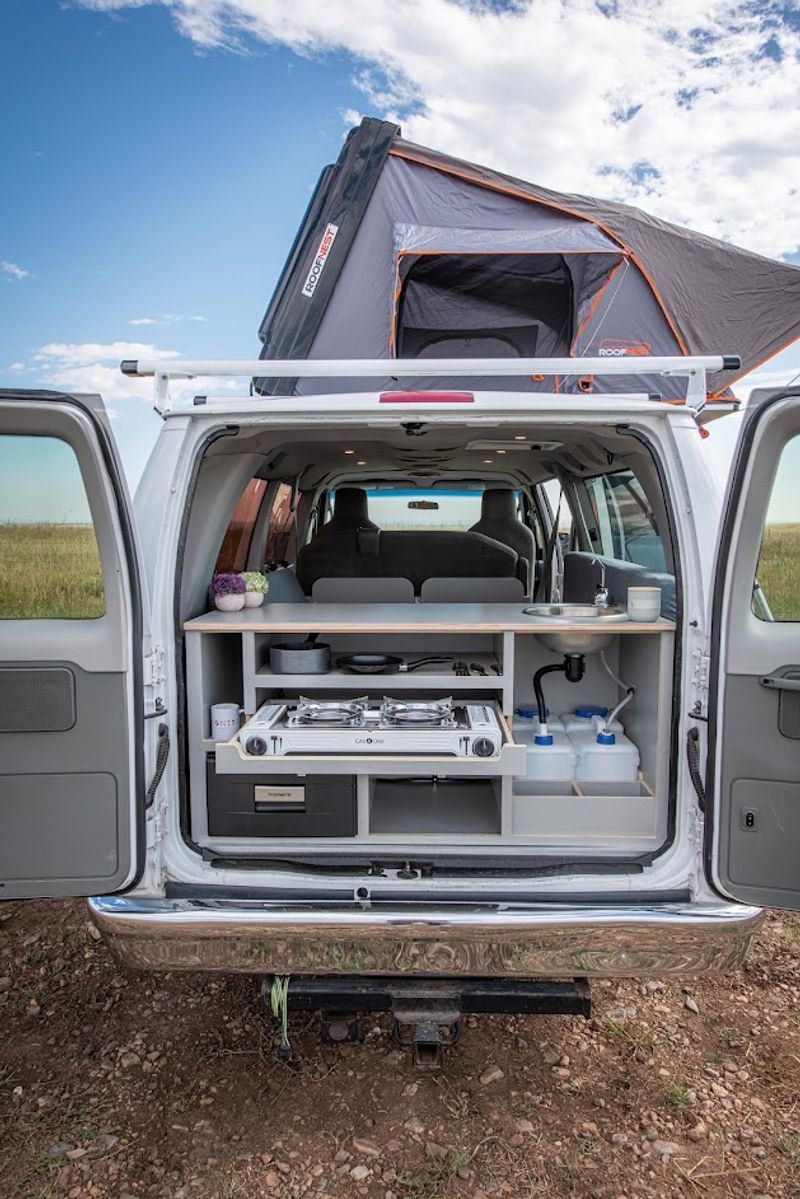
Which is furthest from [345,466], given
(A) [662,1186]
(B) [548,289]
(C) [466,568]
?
(A) [662,1186]

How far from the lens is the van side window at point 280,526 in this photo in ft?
13.9

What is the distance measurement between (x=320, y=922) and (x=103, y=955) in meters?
1.47

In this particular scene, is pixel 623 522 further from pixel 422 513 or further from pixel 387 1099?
pixel 387 1099

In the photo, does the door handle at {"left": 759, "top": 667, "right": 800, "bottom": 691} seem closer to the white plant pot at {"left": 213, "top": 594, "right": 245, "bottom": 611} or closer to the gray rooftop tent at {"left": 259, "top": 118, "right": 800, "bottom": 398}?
the white plant pot at {"left": 213, "top": 594, "right": 245, "bottom": 611}

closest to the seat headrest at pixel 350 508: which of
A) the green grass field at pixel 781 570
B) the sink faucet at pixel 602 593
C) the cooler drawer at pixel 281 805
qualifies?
the sink faucet at pixel 602 593

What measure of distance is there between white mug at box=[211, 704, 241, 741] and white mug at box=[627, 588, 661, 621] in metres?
1.20

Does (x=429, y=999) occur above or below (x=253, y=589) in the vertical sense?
below

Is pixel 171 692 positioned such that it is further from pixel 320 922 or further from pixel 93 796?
pixel 320 922

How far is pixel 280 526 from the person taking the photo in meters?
A: 4.50

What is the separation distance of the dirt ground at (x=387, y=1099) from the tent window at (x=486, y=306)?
11.2ft

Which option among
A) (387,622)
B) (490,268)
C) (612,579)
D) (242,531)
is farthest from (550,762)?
(490,268)

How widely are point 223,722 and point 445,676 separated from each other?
2.19 feet

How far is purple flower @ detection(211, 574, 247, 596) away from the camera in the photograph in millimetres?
2641

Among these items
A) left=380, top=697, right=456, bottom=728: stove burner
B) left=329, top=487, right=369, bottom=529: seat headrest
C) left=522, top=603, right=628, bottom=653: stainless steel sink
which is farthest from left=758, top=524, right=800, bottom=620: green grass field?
left=329, top=487, right=369, bottom=529: seat headrest
